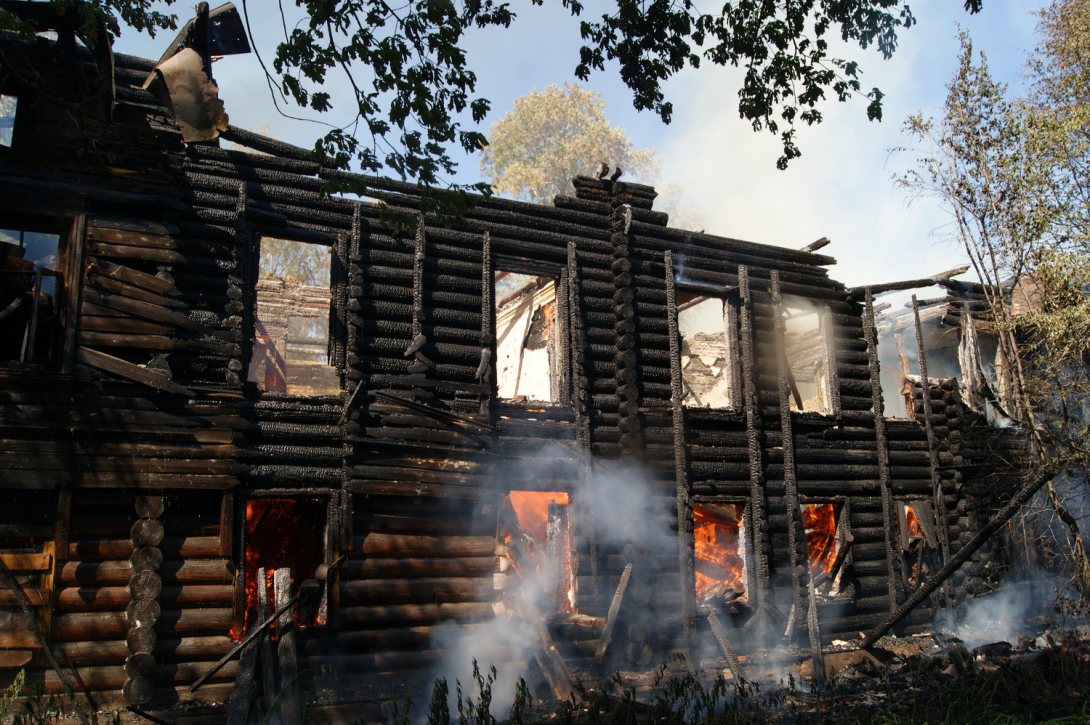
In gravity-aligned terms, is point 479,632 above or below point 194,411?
below

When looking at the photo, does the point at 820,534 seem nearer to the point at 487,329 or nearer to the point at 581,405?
the point at 581,405

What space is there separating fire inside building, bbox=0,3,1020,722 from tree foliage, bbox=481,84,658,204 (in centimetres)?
2443

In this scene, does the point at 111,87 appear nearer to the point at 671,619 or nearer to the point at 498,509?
the point at 498,509

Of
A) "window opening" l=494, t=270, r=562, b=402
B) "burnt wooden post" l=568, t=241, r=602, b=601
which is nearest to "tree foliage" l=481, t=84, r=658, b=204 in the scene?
"window opening" l=494, t=270, r=562, b=402

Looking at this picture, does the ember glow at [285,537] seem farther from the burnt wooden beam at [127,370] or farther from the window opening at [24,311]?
the window opening at [24,311]

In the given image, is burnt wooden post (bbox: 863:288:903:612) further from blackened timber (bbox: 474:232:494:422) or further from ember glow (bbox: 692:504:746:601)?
blackened timber (bbox: 474:232:494:422)

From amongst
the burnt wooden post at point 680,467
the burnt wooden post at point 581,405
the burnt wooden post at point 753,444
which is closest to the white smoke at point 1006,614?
the burnt wooden post at point 753,444

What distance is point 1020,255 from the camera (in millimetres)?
15820

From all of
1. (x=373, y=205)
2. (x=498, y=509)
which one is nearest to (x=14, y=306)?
(x=373, y=205)

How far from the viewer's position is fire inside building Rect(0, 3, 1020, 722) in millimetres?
9930

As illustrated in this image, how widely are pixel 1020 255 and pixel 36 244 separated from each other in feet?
72.1

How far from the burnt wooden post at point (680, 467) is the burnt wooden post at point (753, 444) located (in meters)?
1.32

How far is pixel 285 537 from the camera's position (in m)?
14.0

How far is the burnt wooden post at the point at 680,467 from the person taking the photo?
13.2 metres
